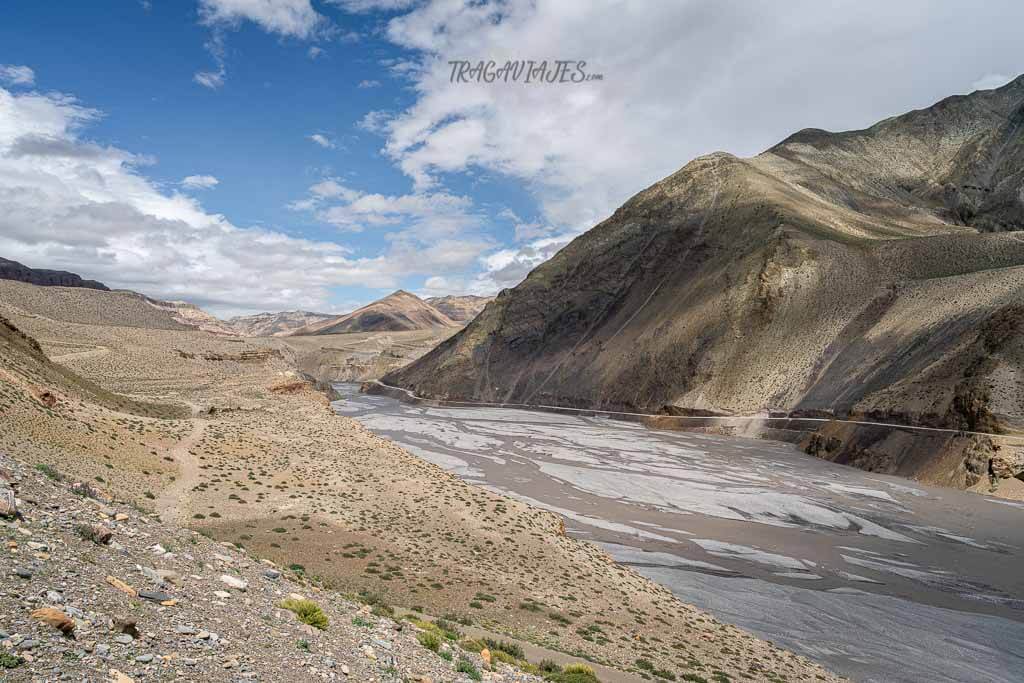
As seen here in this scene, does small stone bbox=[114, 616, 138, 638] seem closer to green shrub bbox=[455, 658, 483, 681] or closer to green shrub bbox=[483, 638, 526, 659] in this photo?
green shrub bbox=[455, 658, 483, 681]

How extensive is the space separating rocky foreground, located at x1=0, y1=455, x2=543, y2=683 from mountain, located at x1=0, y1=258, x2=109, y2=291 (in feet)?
493

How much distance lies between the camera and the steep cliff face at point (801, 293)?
157ft

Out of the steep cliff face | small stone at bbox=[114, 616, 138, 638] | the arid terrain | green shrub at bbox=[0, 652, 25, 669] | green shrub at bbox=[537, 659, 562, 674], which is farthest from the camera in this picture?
the steep cliff face

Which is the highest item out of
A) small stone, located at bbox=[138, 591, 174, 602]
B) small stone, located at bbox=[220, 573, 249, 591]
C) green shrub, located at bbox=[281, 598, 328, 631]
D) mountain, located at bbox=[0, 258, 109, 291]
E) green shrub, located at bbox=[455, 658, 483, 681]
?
mountain, located at bbox=[0, 258, 109, 291]

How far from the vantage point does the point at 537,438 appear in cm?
5734

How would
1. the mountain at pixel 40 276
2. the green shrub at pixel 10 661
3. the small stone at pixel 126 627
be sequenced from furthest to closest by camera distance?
the mountain at pixel 40 276 → the small stone at pixel 126 627 → the green shrub at pixel 10 661

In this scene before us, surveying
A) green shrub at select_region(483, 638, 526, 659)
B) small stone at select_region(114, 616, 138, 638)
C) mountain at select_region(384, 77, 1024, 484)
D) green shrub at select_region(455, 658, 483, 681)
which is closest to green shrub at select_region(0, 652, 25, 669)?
small stone at select_region(114, 616, 138, 638)

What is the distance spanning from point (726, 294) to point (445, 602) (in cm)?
7082

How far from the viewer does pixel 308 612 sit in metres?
8.12

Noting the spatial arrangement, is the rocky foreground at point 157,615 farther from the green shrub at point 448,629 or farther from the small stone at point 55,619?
the green shrub at point 448,629

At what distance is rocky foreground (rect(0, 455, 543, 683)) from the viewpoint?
4.88 metres

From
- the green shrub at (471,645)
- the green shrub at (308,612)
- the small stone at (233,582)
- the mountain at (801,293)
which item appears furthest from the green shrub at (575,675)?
the mountain at (801,293)

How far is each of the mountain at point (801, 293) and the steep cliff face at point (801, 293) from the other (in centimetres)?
26

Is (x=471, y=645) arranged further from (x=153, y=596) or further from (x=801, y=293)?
(x=801, y=293)
